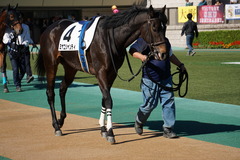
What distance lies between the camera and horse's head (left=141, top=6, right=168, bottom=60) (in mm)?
6430

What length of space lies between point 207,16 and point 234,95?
833 inches

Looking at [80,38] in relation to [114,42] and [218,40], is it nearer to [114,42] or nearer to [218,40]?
[114,42]

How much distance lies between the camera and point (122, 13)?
7.04 m

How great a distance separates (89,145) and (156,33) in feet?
5.95

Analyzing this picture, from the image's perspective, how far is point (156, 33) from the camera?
6.51 metres

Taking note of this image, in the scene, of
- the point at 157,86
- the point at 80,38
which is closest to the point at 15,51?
the point at 80,38

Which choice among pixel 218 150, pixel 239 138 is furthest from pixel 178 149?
pixel 239 138

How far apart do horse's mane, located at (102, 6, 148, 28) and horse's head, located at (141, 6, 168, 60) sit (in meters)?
0.33

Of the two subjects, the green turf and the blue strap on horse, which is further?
the green turf

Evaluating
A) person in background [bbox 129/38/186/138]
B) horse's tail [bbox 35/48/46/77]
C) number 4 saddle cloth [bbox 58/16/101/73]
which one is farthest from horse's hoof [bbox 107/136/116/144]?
horse's tail [bbox 35/48/46/77]

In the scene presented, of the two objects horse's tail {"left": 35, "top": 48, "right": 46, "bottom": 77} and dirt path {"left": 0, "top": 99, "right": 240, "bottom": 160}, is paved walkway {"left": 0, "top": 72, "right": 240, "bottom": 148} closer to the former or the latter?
dirt path {"left": 0, "top": 99, "right": 240, "bottom": 160}

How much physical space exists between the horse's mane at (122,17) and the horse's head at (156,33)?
1.09 ft

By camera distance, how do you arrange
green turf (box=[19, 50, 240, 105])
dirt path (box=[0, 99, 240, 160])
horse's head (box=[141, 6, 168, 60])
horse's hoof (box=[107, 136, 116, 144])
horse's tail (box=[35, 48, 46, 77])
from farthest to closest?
green turf (box=[19, 50, 240, 105])
horse's tail (box=[35, 48, 46, 77])
horse's hoof (box=[107, 136, 116, 144])
horse's head (box=[141, 6, 168, 60])
dirt path (box=[0, 99, 240, 160])

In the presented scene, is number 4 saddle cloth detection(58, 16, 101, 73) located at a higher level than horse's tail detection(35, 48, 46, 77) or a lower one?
higher
